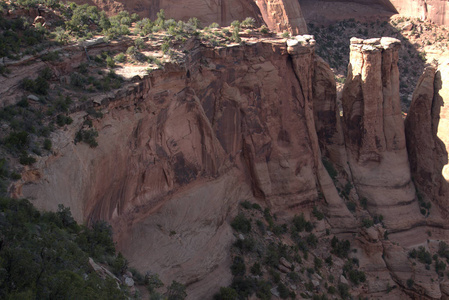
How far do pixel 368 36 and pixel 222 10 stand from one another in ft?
85.9

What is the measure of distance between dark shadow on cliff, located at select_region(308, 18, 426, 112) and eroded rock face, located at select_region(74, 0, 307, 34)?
342 inches

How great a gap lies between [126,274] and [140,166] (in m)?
8.09

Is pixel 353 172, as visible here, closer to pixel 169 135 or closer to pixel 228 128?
pixel 228 128

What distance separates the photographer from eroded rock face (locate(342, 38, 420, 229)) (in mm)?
32500

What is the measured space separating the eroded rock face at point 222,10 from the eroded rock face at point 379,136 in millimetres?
13472

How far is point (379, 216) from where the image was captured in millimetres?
32781

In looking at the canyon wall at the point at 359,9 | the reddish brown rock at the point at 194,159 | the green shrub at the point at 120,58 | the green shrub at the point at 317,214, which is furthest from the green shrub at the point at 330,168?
the canyon wall at the point at 359,9

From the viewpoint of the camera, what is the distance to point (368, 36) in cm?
6116

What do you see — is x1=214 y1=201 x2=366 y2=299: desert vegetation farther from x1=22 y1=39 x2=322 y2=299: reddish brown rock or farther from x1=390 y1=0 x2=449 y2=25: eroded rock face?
x1=390 y1=0 x2=449 y2=25: eroded rock face

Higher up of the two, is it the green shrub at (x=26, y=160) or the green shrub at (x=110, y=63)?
the green shrub at (x=110, y=63)

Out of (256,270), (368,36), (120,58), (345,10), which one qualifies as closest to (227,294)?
(256,270)

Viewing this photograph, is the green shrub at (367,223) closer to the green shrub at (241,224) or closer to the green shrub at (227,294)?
the green shrub at (241,224)

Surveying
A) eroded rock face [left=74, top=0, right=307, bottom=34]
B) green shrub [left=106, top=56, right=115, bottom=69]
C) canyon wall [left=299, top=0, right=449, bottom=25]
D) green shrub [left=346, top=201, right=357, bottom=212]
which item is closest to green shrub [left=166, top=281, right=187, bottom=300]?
green shrub [left=106, top=56, right=115, bottom=69]

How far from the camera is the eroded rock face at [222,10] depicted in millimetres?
38969
